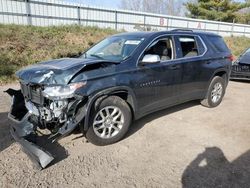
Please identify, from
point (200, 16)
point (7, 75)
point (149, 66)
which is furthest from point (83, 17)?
point (200, 16)

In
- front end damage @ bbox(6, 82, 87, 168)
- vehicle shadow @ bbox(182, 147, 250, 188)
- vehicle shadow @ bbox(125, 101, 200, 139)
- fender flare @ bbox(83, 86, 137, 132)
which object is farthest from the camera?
vehicle shadow @ bbox(125, 101, 200, 139)

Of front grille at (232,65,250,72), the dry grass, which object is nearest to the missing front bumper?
the dry grass

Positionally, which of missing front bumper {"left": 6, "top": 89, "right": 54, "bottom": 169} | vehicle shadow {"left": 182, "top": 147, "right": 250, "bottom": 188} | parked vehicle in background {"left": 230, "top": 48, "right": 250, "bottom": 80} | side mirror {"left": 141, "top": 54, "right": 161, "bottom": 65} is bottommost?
vehicle shadow {"left": 182, "top": 147, "right": 250, "bottom": 188}

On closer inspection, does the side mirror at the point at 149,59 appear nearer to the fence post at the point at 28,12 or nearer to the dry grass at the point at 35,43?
the dry grass at the point at 35,43

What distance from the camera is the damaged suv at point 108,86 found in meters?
3.49

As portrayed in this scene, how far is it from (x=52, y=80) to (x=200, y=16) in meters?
35.7

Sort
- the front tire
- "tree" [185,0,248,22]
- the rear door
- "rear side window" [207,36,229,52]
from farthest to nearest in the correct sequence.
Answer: "tree" [185,0,248,22]
"rear side window" [207,36,229,52]
the rear door
the front tire

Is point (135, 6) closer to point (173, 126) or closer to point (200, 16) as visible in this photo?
point (200, 16)

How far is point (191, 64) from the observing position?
201 inches

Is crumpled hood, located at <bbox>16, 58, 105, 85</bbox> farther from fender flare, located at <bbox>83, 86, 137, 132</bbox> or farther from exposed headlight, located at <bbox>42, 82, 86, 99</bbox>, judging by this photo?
fender flare, located at <bbox>83, 86, 137, 132</bbox>

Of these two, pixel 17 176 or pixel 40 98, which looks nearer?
pixel 17 176

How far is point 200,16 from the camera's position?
35.2 metres

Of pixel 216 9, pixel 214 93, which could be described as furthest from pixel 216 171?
pixel 216 9

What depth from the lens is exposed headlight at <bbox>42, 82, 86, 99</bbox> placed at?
3442 mm
